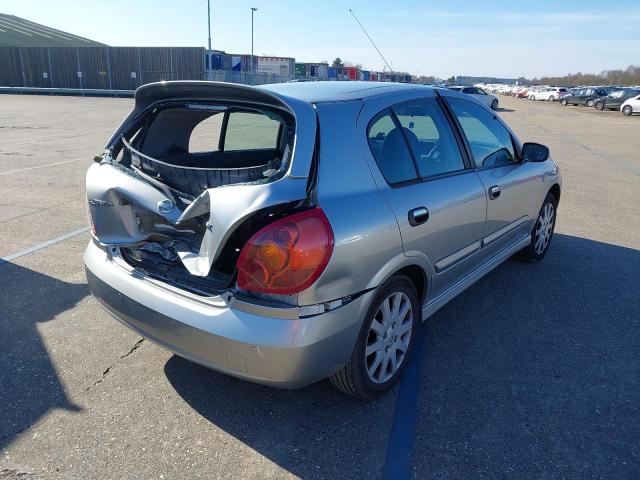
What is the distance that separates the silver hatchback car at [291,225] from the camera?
2.26 meters

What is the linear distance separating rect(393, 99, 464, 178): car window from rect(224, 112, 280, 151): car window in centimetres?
83

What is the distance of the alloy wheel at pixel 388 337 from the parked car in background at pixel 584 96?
154 ft

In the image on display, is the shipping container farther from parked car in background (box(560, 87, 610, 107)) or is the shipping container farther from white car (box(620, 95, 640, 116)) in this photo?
white car (box(620, 95, 640, 116))

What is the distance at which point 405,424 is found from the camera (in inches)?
105

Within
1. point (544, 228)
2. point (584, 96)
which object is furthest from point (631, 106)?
point (544, 228)

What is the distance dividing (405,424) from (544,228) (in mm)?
3213


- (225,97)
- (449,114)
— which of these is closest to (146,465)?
(225,97)

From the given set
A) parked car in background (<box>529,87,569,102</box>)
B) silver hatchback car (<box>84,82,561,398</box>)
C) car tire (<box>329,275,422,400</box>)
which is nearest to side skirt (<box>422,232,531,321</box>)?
silver hatchback car (<box>84,82,561,398</box>)

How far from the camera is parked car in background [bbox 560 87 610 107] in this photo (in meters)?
42.8

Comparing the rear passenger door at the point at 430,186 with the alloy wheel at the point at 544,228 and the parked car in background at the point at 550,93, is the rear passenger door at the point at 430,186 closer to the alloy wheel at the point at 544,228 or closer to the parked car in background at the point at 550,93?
the alloy wheel at the point at 544,228

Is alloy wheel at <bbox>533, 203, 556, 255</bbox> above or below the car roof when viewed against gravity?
below

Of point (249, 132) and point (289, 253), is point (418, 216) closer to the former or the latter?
point (289, 253)

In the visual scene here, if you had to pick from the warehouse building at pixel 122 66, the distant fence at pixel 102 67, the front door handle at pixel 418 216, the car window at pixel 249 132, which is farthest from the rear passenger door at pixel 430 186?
the distant fence at pixel 102 67

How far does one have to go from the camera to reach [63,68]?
52.4 meters
